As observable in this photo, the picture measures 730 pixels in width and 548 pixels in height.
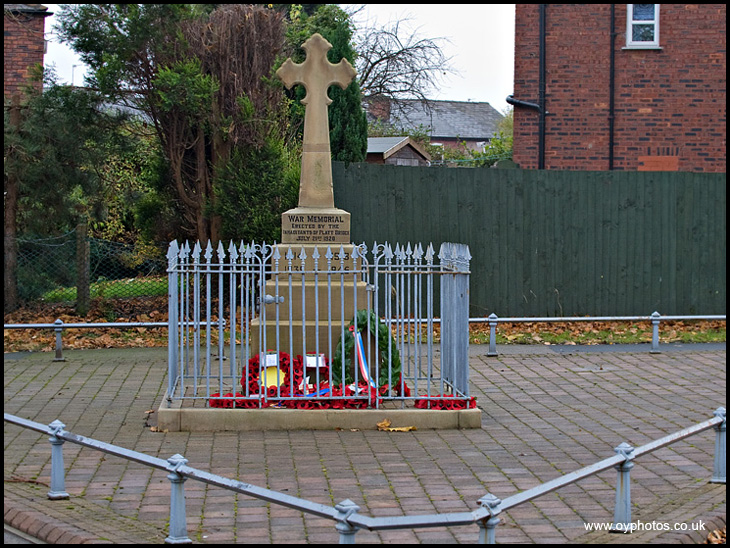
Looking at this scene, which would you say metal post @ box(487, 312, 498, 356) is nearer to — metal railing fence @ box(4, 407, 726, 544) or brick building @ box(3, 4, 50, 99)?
metal railing fence @ box(4, 407, 726, 544)

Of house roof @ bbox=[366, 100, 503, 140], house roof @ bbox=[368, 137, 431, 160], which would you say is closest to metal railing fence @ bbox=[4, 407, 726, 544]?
house roof @ bbox=[368, 137, 431, 160]

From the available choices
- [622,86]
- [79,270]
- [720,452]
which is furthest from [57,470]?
[622,86]

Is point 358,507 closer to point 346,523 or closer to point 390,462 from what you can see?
point 346,523

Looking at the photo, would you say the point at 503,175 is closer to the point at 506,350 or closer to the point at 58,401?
the point at 506,350

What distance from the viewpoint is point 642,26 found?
58.6 feet

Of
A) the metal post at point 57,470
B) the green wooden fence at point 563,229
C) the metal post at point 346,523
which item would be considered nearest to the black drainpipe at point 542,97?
the green wooden fence at point 563,229

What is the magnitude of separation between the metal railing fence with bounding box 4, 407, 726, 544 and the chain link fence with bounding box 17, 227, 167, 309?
8439mm

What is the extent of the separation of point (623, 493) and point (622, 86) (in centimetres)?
1357

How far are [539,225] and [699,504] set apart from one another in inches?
352

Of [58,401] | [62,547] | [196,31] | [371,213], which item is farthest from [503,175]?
[62,547]

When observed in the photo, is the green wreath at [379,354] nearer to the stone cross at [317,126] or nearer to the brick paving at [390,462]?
the brick paving at [390,462]

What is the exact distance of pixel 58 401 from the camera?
955 centimetres

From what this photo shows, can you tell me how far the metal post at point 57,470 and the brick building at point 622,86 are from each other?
43.4 feet

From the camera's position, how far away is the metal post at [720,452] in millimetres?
6551
